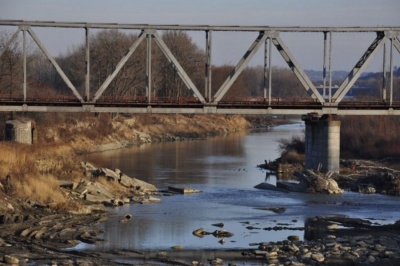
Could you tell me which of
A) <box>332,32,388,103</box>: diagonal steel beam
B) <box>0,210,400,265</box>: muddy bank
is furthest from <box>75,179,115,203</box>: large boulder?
<box>332,32,388,103</box>: diagonal steel beam

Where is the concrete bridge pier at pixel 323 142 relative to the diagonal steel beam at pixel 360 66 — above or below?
below

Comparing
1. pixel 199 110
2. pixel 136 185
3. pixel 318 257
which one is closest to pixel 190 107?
pixel 199 110

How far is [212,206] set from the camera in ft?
117

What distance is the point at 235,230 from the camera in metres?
30.2

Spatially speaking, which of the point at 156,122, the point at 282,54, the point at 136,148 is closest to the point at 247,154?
the point at 136,148

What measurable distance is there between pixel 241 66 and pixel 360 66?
6.06 m

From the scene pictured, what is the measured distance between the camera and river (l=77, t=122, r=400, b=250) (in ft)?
94.4

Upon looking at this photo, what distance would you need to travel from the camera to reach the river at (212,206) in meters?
28.8

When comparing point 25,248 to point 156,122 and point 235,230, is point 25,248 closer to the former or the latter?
point 235,230

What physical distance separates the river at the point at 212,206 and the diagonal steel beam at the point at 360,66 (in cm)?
555

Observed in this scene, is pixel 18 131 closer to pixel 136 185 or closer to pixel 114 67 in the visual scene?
pixel 136 185

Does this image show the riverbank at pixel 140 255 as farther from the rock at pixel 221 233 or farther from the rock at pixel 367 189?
the rock at pixel 367 189

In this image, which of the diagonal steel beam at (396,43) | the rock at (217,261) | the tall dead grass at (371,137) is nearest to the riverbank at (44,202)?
the rock at (217,261)

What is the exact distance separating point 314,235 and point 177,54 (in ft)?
173
